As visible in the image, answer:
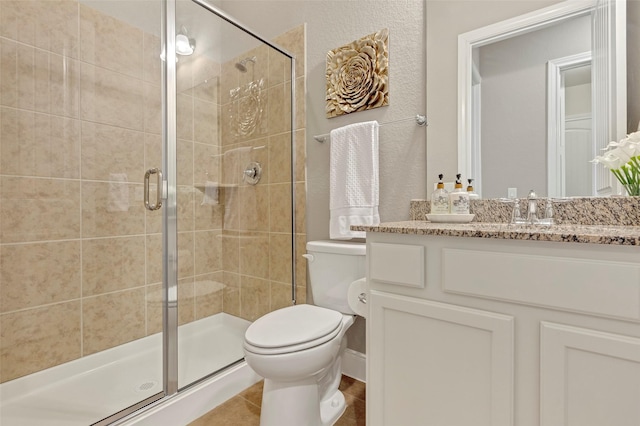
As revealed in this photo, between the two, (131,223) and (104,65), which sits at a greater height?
(104,65)

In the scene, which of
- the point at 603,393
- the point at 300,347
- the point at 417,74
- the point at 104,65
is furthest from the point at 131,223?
the point at 603,393

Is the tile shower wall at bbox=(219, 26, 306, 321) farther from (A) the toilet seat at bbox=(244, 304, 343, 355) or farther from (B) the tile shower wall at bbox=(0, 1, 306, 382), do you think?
(A) the toilet seat at bbox=(244, 304, 343, 355)

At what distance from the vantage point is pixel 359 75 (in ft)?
5.61

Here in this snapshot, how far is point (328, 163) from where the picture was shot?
1.88 m

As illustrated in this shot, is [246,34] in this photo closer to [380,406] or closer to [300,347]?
[300,347]

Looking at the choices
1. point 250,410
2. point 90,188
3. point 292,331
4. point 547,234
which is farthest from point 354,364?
point 90,188

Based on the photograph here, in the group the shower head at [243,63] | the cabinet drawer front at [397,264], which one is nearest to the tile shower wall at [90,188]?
the shower head at [243,63]

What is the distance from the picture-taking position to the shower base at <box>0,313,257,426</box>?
1.34 metres

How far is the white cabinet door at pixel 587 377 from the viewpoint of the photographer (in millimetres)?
677

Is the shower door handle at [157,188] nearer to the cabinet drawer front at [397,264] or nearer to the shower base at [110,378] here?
the shower base at [110,378]

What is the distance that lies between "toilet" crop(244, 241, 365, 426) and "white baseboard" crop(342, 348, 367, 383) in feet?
0.82

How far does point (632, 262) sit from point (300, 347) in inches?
38.4

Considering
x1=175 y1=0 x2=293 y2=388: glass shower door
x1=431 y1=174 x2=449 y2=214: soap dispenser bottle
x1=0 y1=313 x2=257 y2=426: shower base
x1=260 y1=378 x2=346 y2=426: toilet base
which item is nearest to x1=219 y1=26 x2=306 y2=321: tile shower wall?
x1=175 y1=0 x2=293 y2=388: glass shower door

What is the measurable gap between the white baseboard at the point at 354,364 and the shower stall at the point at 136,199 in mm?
445
